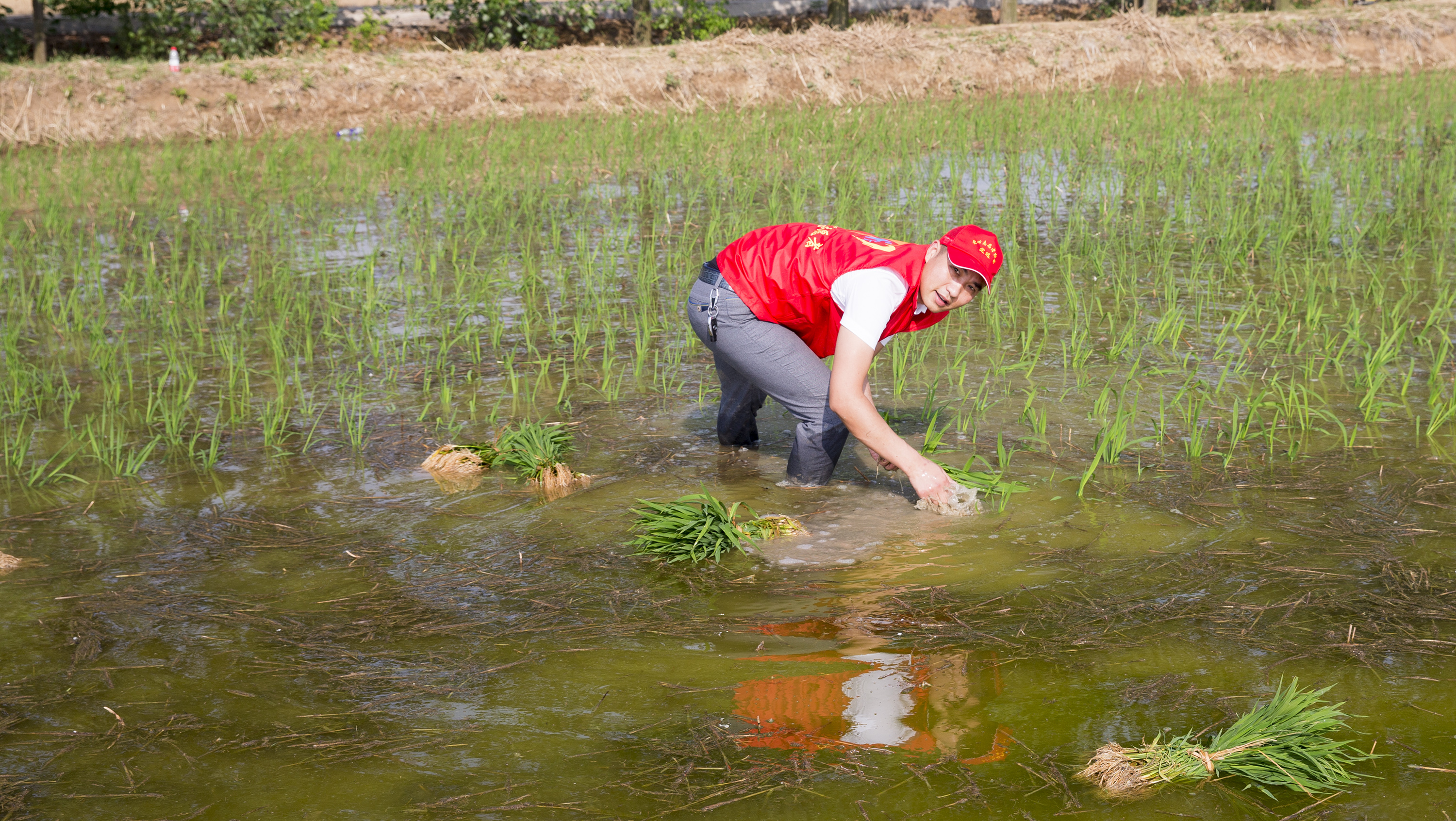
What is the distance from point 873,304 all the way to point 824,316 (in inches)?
18.4

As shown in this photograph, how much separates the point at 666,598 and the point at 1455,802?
1.77 metres

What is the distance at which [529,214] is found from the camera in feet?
24.2

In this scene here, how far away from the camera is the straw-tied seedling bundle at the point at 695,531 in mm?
3092

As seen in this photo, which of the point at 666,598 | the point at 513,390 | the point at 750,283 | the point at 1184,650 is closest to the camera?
the point at 1184,650

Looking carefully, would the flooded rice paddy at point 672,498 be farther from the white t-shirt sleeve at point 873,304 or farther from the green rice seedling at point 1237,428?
the white t-shirt sleeve at point 873,304

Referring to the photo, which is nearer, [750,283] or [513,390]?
[750,283]

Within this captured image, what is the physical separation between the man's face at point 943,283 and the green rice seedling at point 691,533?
81 cm

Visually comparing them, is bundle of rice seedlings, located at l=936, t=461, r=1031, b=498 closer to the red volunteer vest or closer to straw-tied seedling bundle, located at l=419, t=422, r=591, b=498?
the red volunteer vest

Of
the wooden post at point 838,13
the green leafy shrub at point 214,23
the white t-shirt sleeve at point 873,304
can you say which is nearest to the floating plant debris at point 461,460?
the white t-shirt sleeve at point 873,304

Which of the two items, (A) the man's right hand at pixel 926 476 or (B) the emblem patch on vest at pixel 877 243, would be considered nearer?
(A) the man's right hand at pixel 926 476

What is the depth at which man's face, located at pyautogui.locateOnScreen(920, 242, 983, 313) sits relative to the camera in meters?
2.97

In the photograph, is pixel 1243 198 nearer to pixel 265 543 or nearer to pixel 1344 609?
pixel 1344 609

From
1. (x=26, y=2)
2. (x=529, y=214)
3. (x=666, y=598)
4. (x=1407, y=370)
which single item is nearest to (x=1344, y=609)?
(x=666, y=598)

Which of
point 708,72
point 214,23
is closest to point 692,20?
point 708,72
